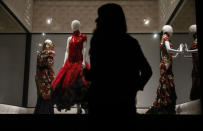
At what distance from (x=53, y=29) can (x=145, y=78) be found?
675 cm


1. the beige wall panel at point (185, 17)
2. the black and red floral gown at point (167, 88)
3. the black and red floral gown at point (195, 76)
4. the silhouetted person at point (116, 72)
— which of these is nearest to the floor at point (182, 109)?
the black and red floral gown at point (195, 76)

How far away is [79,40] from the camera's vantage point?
17.8ft

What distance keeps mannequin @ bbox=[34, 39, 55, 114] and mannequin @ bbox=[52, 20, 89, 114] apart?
0.54 meters

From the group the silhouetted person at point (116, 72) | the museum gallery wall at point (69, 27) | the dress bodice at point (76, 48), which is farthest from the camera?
the museum gallery wall at point (69, 27)

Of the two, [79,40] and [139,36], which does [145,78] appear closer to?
[79,40]

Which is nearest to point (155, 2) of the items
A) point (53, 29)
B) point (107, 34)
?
point (53, 29)

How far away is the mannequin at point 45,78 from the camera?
5.73 metres

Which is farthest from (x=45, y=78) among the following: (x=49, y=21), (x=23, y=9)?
(x=49, y=21)

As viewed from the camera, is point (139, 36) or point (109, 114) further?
point (139, 36)

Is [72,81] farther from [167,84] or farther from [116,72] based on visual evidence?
[116,72]

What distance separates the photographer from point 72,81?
5.07 m

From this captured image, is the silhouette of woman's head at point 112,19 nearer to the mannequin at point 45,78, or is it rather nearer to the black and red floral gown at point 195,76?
the black and red floral gown at point 195,76

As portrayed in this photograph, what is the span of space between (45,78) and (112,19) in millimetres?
3836

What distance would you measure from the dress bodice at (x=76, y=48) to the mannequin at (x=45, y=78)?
1.83 feet
